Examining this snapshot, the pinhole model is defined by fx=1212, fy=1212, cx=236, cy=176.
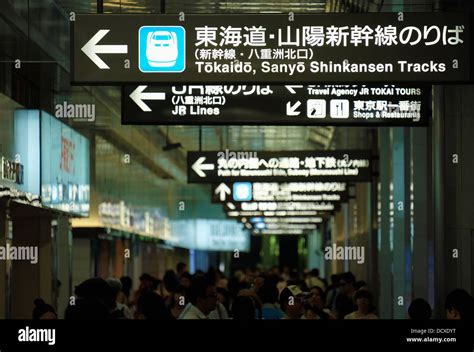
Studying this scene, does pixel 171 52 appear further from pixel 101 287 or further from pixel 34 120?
pixel 34 120

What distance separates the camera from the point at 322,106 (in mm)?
11359

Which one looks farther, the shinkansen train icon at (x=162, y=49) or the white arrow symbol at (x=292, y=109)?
the white arrow symbol at (x=292, y=109)

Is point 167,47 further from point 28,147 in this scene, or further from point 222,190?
point 222,190

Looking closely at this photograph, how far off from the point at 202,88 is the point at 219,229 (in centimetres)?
3563

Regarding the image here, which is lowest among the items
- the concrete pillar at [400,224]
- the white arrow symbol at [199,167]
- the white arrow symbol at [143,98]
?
the concrete pillar at [400,224]

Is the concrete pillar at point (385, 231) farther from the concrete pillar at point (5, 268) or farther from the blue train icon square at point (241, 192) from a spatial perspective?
the concrete pillar at point (5, 268)

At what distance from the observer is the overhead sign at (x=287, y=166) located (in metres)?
18.0

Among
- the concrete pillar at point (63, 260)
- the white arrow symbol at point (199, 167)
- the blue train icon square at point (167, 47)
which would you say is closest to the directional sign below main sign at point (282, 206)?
the white arrow symbol at point (199, 167)

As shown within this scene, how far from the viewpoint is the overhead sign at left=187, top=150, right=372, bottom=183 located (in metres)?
18.0

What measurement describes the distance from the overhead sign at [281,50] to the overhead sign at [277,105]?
6.41 feet

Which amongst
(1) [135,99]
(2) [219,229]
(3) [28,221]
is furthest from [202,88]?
(2) [219,229]

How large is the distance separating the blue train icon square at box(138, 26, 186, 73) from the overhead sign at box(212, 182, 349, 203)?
457 inches

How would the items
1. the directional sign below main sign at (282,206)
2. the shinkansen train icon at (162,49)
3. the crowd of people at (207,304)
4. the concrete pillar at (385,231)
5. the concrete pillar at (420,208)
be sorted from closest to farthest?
the crowd of people at (207,304) → the shinkansen train icon at (162,49) → the concrete pillar at (420,208) → the concrete pillar at (385,231) → the directional sign below main sign at (282,206)

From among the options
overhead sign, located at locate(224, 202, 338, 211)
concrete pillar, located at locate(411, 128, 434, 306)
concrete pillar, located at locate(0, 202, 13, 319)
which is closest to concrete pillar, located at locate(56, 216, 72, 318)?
concrete pillar, located at locate(0, 202, 13, 319)
